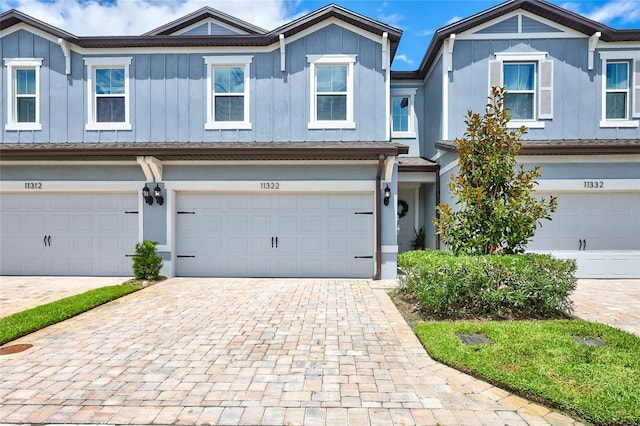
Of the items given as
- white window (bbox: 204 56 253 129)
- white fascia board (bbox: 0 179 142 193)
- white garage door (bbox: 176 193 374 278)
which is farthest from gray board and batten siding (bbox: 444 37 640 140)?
white fascia board (bbox: 0 179 142 193)

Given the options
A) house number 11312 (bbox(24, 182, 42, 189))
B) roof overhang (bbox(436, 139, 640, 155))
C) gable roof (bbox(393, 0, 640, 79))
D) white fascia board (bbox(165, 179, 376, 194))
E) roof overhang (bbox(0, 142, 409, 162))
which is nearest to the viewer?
roof overhang (bbox(0, 142, 409, 162))

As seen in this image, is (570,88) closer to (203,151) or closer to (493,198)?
(493,198)

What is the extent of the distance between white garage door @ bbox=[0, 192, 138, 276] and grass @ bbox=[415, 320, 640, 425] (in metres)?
8.41

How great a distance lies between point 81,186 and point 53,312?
4.81 metres

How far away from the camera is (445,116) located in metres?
10.6

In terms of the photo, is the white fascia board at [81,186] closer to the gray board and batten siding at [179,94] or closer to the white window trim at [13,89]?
the gray board and batten siding at [179,94]

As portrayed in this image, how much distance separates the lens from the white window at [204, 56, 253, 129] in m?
10.1

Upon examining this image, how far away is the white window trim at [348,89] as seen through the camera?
32.8ft

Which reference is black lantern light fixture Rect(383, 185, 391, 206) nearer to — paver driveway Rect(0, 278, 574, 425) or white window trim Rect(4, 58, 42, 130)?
paver driveway Rect(0, 278, 574, 425)

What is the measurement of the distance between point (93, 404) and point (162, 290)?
5.11m

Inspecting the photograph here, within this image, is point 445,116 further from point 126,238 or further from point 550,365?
point 126,238

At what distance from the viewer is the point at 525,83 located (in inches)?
414

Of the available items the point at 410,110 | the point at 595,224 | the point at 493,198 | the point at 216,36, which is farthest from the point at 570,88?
the point at 216,36

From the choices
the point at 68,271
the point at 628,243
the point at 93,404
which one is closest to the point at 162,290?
the point at 68,271
